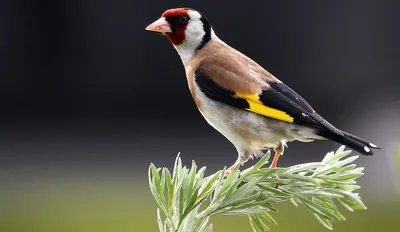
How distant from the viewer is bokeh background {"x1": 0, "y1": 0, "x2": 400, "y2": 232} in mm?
10930

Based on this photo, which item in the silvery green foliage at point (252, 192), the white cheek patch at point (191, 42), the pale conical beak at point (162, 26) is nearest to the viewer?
the silvery green foliage at point (252, 192)

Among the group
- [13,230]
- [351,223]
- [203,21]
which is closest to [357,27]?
[351,223]

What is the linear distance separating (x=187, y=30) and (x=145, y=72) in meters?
8.44

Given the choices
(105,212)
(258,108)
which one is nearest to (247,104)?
(258,108)

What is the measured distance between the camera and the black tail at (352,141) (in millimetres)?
1961

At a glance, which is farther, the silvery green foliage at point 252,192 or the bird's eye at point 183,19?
the bird's eye at point 183,19

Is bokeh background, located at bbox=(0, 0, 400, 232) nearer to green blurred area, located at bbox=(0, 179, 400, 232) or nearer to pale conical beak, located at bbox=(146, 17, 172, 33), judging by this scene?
green blurred area, located at bbox=(0, 179, 400, 232)

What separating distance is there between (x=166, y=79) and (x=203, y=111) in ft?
27.8

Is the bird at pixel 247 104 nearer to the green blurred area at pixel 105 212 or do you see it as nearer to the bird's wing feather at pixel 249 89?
the bird's wing feather at pixel 249 89

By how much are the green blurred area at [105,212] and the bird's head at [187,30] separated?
4.08 meters

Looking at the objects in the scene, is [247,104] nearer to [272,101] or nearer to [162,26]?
[272,101]

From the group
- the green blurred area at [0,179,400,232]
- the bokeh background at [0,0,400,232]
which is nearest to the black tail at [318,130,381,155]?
the green blurred area at [0,179,400,232]

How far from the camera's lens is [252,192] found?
1.20 m

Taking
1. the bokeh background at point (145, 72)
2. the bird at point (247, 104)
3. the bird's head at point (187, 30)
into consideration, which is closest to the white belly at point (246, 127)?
the bird at point (247, 104)
